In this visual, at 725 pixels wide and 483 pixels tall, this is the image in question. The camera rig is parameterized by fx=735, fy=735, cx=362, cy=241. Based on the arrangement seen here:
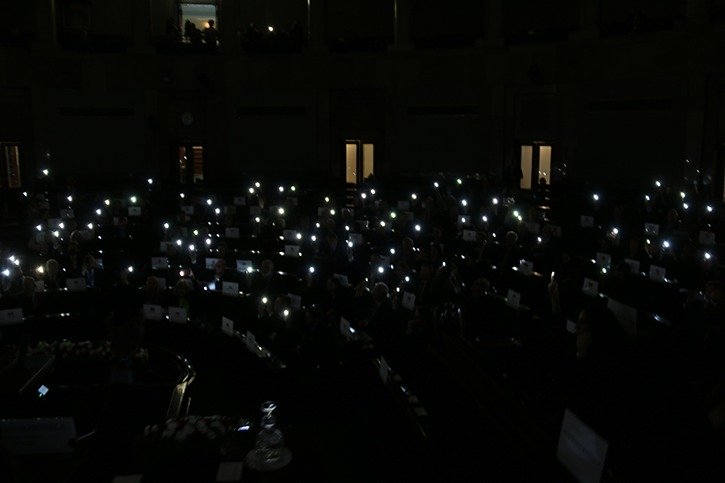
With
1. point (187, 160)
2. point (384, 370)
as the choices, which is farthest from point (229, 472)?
point (187, 160)

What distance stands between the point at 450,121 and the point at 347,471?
18001mm

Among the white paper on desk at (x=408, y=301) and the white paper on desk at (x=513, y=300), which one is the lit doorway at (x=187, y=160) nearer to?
the white paper on desk at (x=408, y=301)

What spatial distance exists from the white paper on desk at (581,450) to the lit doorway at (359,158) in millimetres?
21234

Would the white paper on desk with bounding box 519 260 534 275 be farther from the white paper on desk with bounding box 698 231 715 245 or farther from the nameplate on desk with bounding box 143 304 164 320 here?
the nameplate on desk with bounding box 143 304 164 320

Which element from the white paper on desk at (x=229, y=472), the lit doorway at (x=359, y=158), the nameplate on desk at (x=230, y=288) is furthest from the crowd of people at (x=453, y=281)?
the lit doorway at (x=359, y=158)

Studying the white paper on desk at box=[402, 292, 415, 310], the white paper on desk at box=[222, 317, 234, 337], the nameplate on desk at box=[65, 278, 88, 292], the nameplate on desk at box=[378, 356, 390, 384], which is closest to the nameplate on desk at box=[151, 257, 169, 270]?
the nameplate on desk at box=[65, 278, 88, 292]

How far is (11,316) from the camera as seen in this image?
11.5m

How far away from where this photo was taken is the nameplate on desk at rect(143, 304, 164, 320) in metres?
11.8

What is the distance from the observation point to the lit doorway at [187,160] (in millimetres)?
26281

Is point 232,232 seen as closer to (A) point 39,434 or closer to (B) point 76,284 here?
(B) point 76,284

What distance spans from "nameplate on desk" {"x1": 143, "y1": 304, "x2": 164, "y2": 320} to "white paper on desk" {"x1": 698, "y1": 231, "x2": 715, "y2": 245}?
888 cm

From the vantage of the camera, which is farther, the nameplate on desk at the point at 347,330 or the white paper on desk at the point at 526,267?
the white paper on desk at the point at 526,267

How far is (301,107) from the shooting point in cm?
2562

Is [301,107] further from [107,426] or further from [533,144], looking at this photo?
[107,426]
